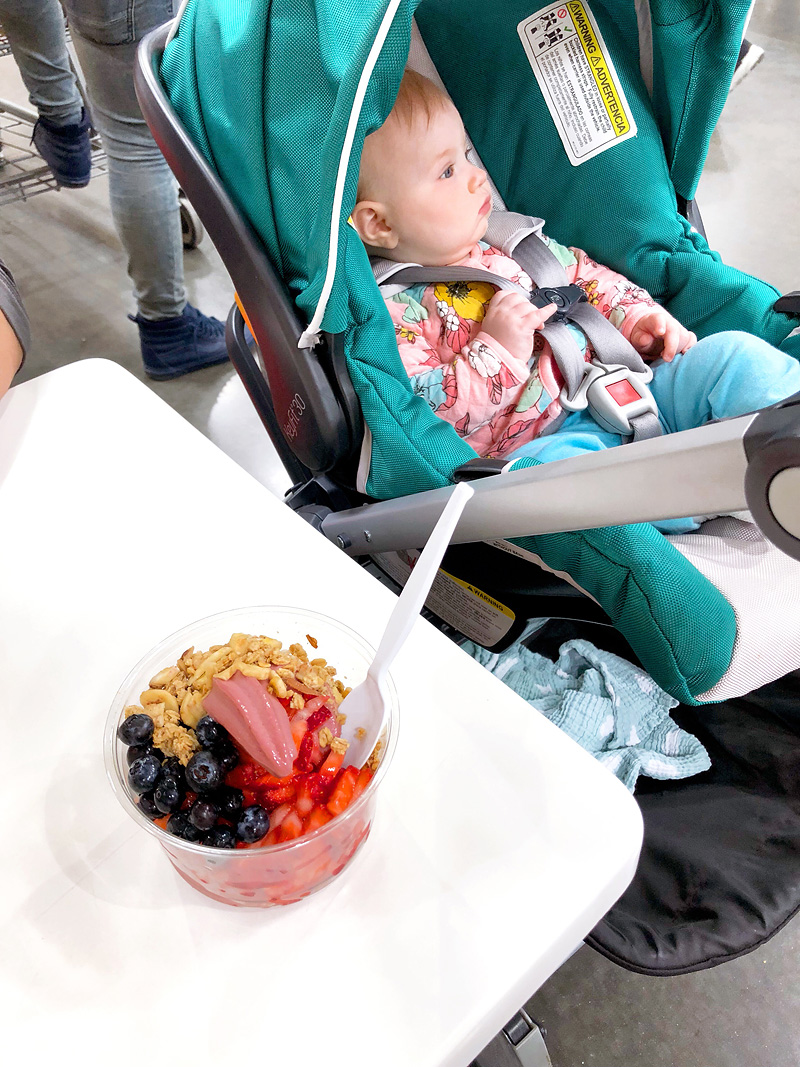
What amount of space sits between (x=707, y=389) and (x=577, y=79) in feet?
1.56

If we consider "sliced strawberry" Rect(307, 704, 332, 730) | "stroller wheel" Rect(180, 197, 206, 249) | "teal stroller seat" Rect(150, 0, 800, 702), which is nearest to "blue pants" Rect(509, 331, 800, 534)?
"teal stroller seat" Rect(150, 0, 800, 702)

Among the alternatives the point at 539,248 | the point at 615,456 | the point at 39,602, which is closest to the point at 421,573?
the point at 615,456

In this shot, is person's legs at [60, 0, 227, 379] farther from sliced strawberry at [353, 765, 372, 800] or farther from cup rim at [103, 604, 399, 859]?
sliced strawberry at [353, 765, 372, 800]

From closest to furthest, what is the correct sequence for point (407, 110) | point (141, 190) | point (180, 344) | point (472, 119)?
point (407, 110)
point (472, 119)
point (141, 190)
point (180, 344)

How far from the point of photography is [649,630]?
2.66 feet

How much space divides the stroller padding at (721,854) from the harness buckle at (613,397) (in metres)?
0.40

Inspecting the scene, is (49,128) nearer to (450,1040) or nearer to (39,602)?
(39,602)

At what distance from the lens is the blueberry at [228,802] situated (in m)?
0.44

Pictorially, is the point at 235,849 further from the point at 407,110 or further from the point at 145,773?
the point at 407,110

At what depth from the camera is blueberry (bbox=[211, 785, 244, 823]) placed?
44 cm

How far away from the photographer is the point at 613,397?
107cm

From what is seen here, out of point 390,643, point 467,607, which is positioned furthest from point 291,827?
point 467,607

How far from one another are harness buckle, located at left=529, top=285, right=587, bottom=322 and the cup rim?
29.1 inches

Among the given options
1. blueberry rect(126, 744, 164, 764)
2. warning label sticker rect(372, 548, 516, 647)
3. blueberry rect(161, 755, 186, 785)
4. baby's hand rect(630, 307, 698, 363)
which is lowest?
warning label sticker rect(372, 548, 516, 647)
